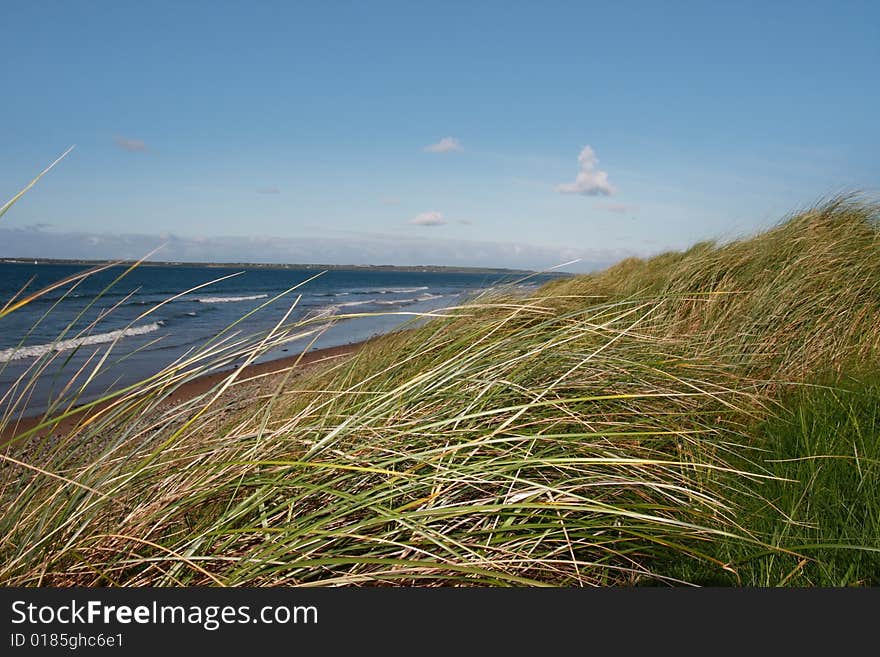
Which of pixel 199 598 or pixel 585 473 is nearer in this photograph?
pixel 199 598

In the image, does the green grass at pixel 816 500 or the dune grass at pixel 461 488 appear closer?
the dune grass at pixel 461 488

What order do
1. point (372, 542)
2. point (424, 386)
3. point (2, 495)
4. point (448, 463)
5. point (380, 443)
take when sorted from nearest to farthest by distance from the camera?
point (372, 542)
point (448, 463)
point (380, 443)
point (2, 495)
point (424, 386)

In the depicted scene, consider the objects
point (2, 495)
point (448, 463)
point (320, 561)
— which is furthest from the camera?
point (2, 495)

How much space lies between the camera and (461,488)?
1.74m

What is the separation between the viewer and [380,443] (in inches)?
71.6

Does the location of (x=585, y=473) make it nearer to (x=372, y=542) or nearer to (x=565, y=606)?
(x=565, y=606)

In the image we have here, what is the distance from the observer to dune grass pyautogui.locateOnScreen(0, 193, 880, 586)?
1.54m

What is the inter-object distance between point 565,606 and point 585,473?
2.04 feet

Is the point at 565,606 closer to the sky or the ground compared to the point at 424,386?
closer to the ground

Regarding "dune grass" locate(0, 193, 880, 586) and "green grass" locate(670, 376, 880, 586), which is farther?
"green grass" locate(670, 376, 880, 586)

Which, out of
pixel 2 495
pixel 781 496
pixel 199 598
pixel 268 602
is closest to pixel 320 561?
pixel 268 602

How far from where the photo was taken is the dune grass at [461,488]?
1543mm

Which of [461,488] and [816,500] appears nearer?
[461,488]

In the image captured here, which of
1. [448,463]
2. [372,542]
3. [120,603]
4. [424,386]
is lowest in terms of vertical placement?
[120,603]
